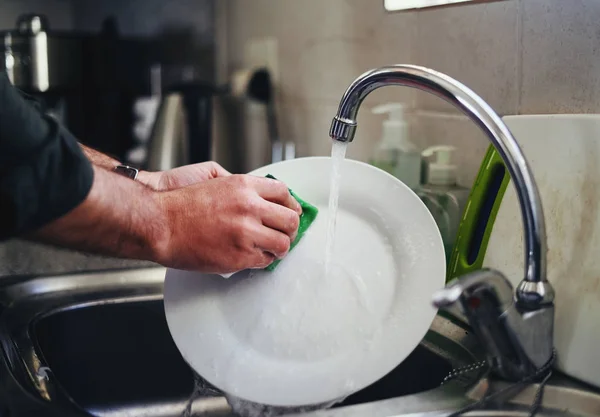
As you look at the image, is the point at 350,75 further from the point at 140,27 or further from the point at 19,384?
the point at 140,27

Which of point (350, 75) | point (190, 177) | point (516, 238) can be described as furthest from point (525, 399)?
point (350, 75)

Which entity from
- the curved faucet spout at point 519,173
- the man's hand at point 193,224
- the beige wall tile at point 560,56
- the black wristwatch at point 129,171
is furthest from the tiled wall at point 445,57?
the black wristwatch at point 129,171

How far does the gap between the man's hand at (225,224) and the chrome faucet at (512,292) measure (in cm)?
19

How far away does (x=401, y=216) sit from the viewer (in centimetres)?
74

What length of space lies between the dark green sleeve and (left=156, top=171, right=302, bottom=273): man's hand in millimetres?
Answer: 133

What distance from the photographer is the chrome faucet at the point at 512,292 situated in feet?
1.76

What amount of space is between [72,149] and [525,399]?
1.36 feet

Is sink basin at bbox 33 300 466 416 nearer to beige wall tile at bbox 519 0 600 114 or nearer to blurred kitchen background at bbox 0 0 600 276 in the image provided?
blurred kitchen background at bbox 0 0 600 276

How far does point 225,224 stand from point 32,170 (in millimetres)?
202

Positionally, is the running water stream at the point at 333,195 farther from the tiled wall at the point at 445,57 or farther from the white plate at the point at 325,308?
the tiled wall at the point at 445,57

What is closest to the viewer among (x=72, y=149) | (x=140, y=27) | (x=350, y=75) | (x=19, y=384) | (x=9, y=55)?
(x=72, y=149)

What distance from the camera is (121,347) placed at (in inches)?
34.7

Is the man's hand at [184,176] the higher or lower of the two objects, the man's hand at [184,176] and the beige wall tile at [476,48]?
the lower

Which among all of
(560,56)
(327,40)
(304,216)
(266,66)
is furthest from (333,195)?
(266,66)
